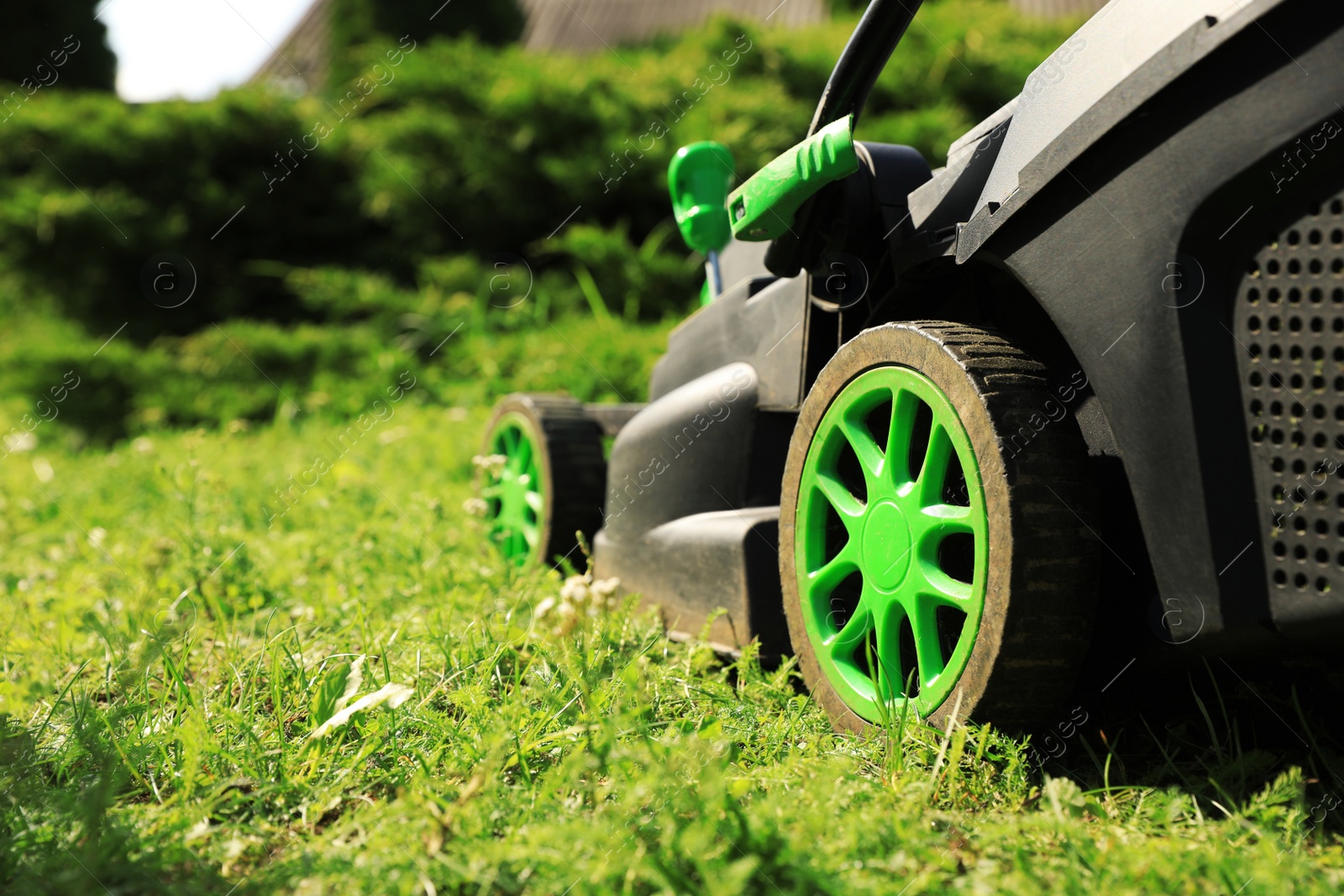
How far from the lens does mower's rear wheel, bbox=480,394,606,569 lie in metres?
2.56

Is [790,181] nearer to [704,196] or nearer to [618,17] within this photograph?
[704,196]

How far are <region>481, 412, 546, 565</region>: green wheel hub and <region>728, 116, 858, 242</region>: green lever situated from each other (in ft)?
3.73

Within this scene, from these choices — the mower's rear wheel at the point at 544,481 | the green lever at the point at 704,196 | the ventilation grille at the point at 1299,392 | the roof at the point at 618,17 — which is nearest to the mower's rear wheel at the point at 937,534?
the ventilation grille at the point at 1299,392

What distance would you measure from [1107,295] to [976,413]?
7.8 inches

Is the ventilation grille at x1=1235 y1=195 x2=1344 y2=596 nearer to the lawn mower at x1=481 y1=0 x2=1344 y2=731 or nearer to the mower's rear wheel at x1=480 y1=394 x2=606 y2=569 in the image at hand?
the lawn mower at x1=481 y1=0 x2=1344 y2=731

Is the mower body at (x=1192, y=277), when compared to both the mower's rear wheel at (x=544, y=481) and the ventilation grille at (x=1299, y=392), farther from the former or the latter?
the mower's rear wheel at (x=544, y=481)

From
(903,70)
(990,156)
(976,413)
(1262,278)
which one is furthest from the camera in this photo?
(903,70)

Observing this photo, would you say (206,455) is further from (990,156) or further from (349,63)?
(349,63)

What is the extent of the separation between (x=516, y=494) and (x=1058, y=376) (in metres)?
1.76

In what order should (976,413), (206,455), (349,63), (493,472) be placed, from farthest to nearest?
(349,63)
(206,455)
(493,472)
(976,413)

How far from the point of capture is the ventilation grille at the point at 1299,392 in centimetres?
97

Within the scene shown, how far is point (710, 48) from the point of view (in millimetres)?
6449

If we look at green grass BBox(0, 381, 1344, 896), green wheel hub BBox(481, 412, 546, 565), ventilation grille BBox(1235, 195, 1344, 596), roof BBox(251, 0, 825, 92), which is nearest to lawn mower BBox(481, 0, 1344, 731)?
ventilation grille BBox(1235, 195, 1344, 596)

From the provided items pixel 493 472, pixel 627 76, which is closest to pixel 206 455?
pixel 493 472
